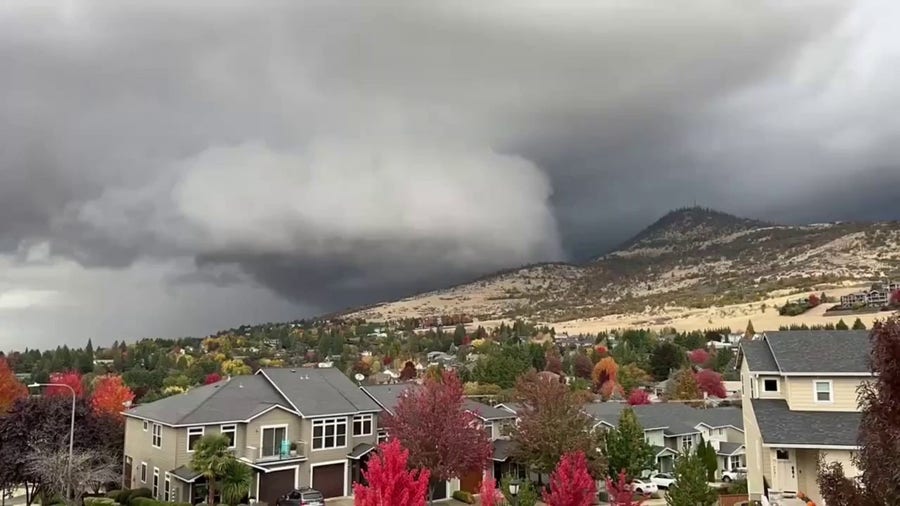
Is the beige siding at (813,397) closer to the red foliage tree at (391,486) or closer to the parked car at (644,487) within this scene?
the parked car at (644,487)

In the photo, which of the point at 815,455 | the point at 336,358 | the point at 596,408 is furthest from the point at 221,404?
the point at 336,358

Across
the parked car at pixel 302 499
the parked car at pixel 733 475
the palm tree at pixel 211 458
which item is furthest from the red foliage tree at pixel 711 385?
the palm tree at pixel 211 458

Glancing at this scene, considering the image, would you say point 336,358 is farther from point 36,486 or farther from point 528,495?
point 528,495

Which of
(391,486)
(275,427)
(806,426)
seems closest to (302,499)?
(275,427)

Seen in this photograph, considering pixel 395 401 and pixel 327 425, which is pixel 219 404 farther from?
pixel 395 401

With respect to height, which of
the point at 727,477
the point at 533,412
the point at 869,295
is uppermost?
the point at 869,295

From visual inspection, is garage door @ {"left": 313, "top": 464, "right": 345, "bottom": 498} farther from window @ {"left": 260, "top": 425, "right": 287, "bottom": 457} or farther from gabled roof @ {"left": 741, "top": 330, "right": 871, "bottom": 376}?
gabled roof @ {"left": 741, "top": 330, "right": 871, "bottom": 376}
